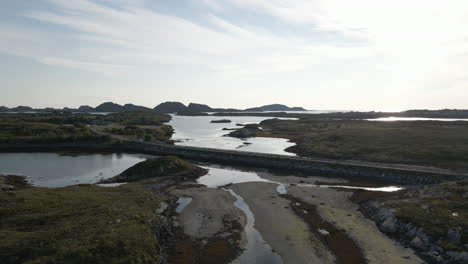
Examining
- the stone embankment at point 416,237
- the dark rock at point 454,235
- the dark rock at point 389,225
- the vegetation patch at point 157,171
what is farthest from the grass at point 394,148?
the dark rock at point 454,235

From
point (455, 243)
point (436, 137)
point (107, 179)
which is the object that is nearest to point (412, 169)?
point (455, 243)

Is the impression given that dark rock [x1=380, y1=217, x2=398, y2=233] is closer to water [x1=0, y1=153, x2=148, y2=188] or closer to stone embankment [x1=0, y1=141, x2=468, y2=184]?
stone embankment [x1=0, y1=141, x2=468, y2=184]

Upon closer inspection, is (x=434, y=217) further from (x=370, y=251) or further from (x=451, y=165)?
(x=451, y=165)

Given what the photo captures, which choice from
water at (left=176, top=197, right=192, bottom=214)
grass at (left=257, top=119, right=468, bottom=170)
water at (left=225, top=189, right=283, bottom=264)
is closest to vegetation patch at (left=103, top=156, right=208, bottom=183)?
water at (left=176, top=197, right=192, bottom=214)

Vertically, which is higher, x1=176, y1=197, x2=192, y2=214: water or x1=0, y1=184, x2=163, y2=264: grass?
x1=0, y1=184, x2=163, y2=264: grass

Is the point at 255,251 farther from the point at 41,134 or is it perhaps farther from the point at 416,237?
the point at 41,134
